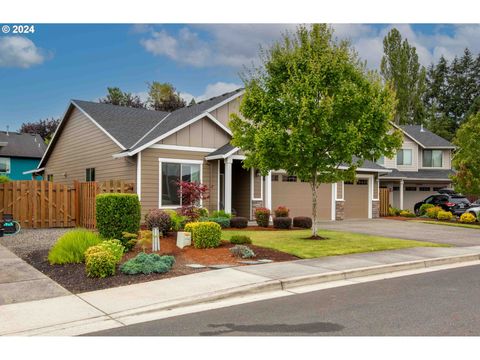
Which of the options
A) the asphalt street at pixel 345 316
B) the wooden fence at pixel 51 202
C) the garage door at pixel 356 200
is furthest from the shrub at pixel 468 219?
the wooden fence at pixel 51 202

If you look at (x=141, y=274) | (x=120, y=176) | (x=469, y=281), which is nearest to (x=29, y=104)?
(x=120, y=176)

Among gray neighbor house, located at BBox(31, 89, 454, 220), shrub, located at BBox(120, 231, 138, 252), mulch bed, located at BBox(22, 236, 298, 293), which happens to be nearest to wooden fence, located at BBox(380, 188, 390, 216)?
gray neighbor house, located at BBox(31, 89, 454, 220)

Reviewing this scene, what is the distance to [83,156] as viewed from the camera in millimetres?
23453

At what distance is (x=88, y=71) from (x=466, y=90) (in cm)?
5567

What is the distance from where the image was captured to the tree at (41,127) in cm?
5347

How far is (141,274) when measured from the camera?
8.91m

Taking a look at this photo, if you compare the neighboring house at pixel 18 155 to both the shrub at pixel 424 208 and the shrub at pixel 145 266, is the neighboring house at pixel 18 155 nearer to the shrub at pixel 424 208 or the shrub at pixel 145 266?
the shrub at pixel 424 208

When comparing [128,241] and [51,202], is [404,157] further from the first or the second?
[128,241]

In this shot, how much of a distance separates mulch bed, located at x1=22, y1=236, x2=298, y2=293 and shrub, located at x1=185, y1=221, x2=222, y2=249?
195 mm

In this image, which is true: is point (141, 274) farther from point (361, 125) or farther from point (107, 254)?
point (361, 125)

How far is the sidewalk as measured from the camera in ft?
20.3

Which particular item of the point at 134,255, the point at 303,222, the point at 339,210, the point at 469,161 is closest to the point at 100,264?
the point at 134,255

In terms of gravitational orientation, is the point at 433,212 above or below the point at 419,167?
below

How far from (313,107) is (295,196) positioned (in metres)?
10.8
